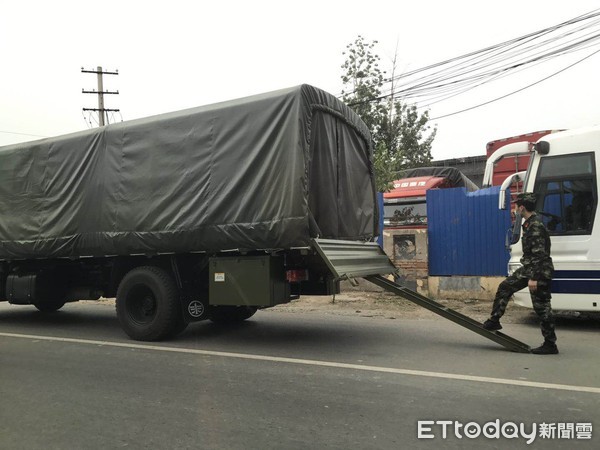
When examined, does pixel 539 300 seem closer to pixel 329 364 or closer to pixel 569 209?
pixel 569 209

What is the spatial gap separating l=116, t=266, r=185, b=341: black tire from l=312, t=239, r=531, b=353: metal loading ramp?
2320mm

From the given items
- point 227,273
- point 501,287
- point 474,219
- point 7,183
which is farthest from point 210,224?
point 474,219

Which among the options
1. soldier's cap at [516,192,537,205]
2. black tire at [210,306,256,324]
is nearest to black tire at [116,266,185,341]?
black tire at [210,306,256,324]

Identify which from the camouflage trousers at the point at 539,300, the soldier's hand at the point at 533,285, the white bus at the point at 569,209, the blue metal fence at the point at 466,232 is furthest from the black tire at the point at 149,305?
the blue metal fence at the point at 466,232

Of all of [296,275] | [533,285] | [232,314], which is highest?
[296,275]

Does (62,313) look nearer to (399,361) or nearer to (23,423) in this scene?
(23,423)

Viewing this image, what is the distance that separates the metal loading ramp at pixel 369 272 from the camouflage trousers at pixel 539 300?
0.29 m

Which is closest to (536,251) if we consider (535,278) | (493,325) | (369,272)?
(535,278)

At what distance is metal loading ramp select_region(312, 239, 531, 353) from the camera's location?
18.0ft

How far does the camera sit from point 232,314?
26.1 ft

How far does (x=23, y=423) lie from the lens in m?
3.71

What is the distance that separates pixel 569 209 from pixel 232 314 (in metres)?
5.48

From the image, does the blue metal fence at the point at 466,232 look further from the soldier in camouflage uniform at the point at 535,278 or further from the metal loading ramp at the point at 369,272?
the metal loading ramp at the point at 369,272

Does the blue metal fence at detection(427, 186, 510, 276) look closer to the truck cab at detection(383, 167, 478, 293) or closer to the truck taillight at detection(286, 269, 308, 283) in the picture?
the truck cab at detection(383, 167, 478, 293)
